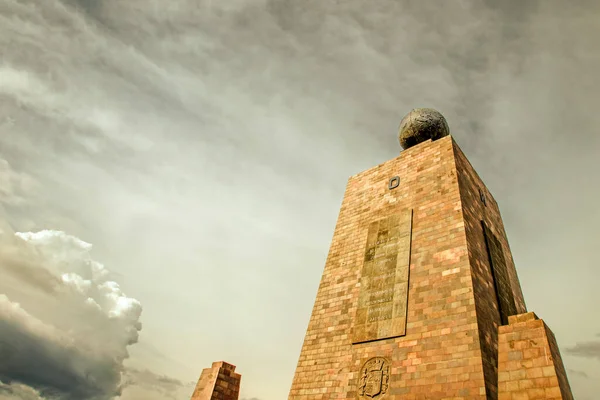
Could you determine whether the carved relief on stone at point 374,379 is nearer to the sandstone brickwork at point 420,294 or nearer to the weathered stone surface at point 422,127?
the sandstone brickwork at point 420,294

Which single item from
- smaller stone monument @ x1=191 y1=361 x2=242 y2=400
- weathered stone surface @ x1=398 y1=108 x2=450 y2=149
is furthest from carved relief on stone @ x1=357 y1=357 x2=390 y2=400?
weathered stone surface @ x1=398 y1=108 x2=450 y2=149

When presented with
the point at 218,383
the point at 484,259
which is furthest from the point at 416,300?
the point at 218,383

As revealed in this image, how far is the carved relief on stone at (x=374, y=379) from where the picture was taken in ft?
23.8

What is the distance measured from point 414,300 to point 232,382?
659 centimetres

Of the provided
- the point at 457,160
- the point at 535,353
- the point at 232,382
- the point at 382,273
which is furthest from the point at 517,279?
the point at 232,382

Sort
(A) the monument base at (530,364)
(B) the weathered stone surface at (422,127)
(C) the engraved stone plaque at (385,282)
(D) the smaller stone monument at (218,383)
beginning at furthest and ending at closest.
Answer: (B) the weathered stone surface at (422,127), (D) the smaller stone monument at (218,383), (C) the engraved stone plaque at (385,282), (A) the monument base at (530,364)

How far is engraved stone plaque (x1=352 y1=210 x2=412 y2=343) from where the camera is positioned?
319 inches

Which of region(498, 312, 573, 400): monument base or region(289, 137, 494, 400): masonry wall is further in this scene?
region(289, 137, 494, 400): masonry wall

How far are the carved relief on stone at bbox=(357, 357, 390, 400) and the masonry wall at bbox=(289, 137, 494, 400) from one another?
0.12 metres

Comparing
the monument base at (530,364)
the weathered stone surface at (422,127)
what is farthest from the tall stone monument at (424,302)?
the weathered stone surface at (422,127)

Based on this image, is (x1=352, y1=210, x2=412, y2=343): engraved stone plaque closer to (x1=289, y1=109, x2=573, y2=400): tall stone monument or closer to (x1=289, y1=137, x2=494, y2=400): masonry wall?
(x1=289, y1=109, x2=573, y2=400): tall stone monument

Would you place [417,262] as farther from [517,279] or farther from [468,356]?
[517,279]

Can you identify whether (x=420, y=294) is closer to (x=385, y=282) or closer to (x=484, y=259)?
(x=385, y=282)

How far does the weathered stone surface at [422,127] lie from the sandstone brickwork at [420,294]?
3.46ft
